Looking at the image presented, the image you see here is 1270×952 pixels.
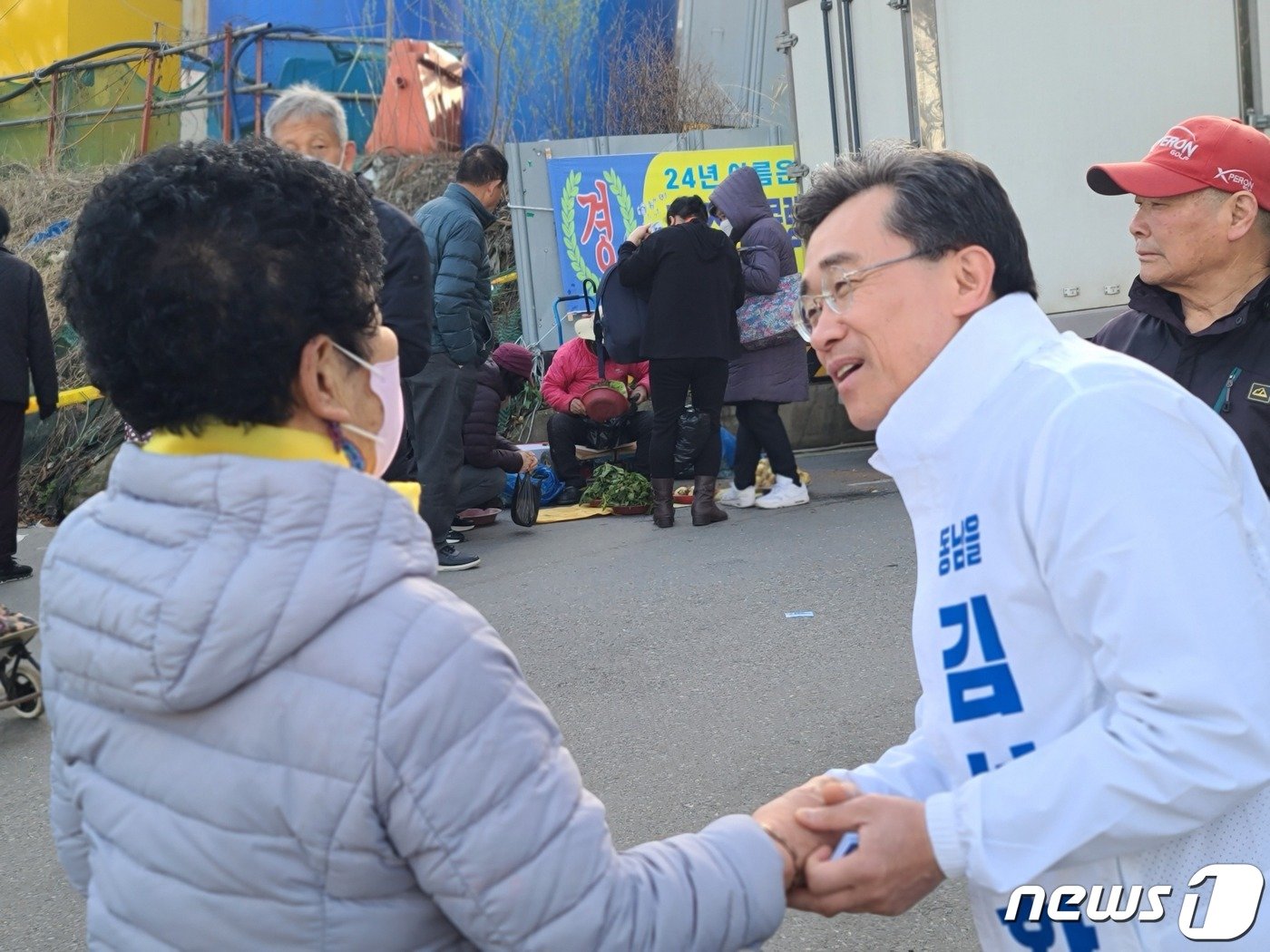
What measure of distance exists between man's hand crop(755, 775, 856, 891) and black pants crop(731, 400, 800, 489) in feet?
22.7

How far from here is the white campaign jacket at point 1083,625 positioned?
62.4 inches

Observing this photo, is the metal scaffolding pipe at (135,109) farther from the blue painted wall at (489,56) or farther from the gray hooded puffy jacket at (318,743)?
the gray hooded puffy jacket at (318,743)

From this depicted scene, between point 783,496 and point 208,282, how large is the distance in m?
7.61

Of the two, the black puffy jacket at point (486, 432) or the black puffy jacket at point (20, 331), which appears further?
the black puffy jacket at point (486, 432)

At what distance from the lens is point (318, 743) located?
147 centimetres

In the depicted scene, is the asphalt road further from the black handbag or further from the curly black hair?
the curly black hair

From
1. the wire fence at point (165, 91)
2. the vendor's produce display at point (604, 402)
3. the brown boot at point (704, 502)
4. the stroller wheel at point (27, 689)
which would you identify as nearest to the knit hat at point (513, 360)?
the vendor's produce display at point (604, 402)

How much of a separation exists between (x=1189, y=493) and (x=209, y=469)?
1.11 metres

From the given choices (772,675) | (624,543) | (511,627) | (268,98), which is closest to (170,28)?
(268,98)

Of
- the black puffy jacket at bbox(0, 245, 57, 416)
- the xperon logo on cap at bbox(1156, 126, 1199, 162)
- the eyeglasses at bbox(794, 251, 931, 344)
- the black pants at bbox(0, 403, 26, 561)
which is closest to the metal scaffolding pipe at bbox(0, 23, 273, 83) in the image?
the black puffy jacket at bbox(0, 245, 57, 416)

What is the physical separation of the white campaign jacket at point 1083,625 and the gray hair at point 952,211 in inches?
3.2

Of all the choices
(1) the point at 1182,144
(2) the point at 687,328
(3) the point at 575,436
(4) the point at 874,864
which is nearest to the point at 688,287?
(2) the point at 687,328

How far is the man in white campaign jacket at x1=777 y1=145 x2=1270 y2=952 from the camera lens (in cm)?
159

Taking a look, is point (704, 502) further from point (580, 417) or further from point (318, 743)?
point (318, 743)
